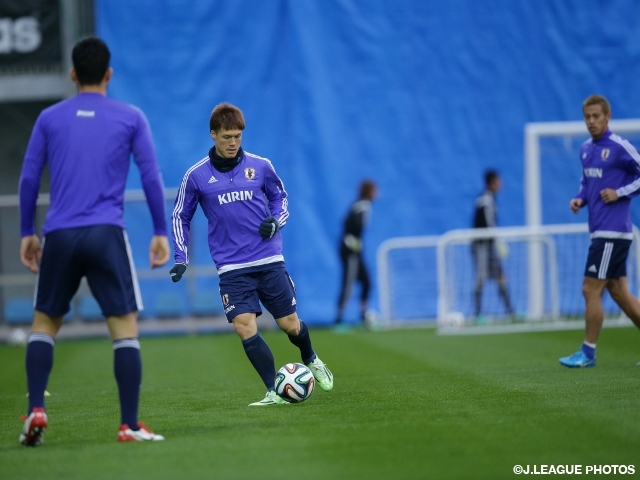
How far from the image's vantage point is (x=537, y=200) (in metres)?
15.6

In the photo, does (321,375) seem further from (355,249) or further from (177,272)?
(355,249)

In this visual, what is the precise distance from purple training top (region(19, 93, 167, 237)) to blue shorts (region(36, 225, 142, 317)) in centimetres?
6

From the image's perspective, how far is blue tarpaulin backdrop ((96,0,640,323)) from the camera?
59.3 ft

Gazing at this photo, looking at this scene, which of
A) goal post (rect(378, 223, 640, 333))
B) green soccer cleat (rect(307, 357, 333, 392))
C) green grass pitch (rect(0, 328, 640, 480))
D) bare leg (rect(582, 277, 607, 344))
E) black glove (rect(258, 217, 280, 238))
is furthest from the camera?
goal post (rect(378, 223, 640, 333))

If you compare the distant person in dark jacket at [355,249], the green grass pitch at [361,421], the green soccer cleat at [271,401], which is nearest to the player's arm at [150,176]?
the green grass pitch at [361,421]

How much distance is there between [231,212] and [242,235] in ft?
0.58

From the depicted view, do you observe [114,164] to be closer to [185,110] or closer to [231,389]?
[231,389]

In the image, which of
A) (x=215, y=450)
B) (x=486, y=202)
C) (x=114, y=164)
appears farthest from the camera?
(x=486, y=202)

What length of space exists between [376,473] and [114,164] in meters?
2.22

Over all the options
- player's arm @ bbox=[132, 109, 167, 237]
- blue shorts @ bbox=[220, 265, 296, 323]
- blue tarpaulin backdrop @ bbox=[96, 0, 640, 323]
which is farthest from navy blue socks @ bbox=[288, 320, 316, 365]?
blue tarpaulin backdrop @ bbox=[96, 0, 640, 323]

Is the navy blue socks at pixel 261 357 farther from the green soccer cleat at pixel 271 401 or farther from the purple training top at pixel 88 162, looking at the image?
the purple training top at pixel 88 162

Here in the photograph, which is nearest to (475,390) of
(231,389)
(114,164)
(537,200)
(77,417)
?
(231,389)

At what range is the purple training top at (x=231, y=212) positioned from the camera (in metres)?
7.33

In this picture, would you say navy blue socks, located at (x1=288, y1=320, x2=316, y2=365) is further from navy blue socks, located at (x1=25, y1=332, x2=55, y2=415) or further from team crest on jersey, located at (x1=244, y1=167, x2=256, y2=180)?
navy blue socks, located at (x1=25, y1=332, x2=55, y2=415)
